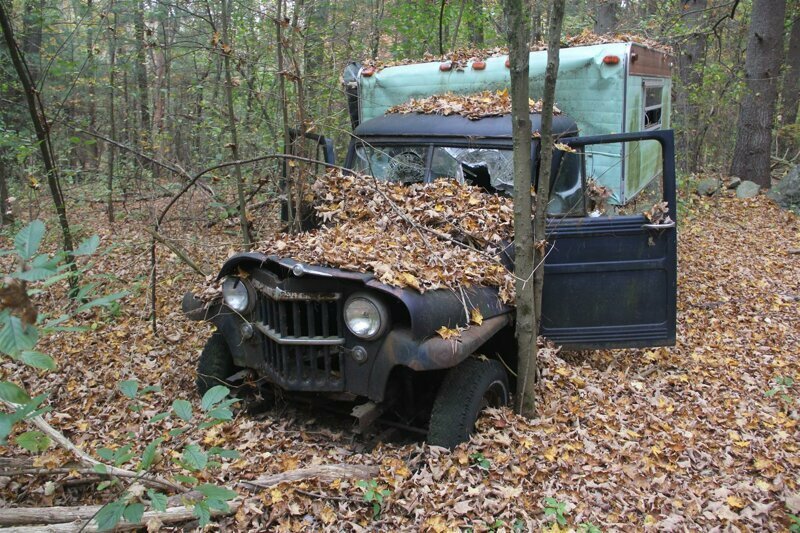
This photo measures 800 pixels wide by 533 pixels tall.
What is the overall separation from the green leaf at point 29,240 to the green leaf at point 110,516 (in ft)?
3.51

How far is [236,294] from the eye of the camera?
4031 millimetres

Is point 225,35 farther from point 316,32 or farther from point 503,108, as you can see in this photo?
point 503,108

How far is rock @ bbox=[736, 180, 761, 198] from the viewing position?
1233 centimetres

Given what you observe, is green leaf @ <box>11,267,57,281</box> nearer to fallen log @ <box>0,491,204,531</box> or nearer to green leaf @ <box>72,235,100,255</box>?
green leaf @ <box>72,235,100,255</box>

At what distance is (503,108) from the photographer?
5441 mm

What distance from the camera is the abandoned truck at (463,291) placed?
357 cm

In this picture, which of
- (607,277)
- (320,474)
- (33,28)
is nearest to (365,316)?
(320,474)

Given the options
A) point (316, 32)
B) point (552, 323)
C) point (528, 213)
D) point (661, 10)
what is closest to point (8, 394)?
point (528, 213)

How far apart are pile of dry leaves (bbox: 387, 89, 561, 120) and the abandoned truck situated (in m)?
0.14

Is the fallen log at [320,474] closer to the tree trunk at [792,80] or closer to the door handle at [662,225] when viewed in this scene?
the door handle at [662,225]

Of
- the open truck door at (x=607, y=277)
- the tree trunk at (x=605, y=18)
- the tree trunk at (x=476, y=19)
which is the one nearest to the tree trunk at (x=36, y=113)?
the open truck door at (x=607, y=277)

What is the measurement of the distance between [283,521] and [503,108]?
3.81 m

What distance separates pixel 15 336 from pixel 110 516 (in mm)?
979

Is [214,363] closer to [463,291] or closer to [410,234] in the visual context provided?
[410,234]
